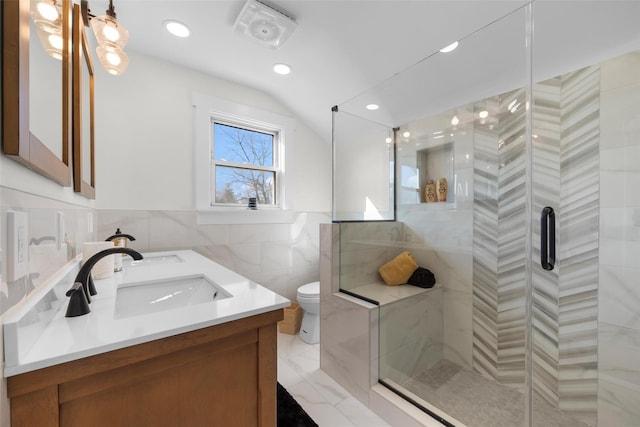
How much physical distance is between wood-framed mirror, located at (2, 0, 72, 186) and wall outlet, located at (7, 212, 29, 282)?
113mm

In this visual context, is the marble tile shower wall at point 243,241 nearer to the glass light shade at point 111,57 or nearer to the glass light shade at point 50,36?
the glass light shade at point 111,57

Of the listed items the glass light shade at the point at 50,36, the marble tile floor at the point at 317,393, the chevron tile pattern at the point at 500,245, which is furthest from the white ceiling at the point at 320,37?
the marble tile floor at the point at 317,393

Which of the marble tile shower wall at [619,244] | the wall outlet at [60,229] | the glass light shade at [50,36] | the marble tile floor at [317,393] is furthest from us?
the marble tile floor at [317,393]

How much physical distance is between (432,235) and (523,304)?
73 cm

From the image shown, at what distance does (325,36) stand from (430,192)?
1.42 m

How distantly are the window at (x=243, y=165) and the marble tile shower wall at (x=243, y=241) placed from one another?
294 mm

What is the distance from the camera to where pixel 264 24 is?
62.6 inches

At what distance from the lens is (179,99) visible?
2125 mm

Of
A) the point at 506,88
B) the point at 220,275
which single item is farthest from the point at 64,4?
the point at 506,88

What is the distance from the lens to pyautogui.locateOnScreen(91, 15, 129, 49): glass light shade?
111cm

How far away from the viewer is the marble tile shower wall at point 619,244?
1.29 m

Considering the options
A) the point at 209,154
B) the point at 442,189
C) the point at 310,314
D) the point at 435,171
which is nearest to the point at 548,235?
the point at 442,189

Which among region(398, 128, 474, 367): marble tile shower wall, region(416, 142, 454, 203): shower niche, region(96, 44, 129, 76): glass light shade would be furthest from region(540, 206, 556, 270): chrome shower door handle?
region(96, 44, 129, 76): glass light shade

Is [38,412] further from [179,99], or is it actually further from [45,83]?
[179,99]
